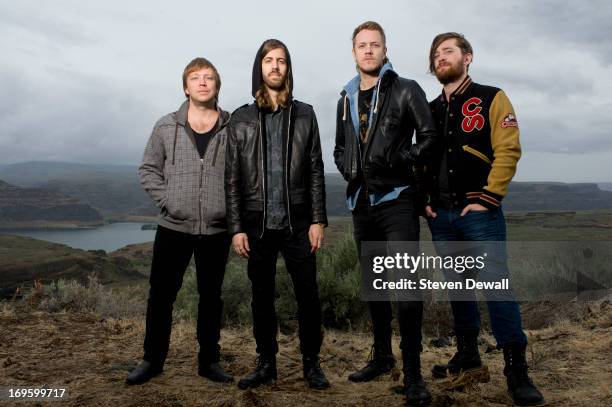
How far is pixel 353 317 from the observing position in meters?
7.18

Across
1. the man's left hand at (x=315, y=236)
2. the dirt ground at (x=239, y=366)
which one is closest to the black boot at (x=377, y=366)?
the dirt ground at (x=239, y=366)

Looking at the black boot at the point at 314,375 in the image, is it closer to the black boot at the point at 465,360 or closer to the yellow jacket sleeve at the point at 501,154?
the black boot at the point at 465,360

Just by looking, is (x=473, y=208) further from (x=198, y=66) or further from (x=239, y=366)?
(x=239, y=366)

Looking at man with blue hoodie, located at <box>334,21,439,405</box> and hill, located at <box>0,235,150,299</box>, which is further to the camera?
hill, located at <box>0,235,150,299</box>

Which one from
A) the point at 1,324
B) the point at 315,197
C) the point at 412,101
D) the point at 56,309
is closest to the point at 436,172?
the point at 412,101

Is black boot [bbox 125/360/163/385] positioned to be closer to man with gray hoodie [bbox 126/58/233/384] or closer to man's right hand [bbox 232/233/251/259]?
man with gray hoodie [bbox 126/58/233/384]

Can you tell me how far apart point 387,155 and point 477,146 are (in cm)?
→ 67

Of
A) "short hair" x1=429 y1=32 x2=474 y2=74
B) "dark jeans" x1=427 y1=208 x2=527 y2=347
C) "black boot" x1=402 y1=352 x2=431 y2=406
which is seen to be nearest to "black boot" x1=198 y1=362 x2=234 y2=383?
"black boot" x1=402 y1=352 x2=431 y2=406

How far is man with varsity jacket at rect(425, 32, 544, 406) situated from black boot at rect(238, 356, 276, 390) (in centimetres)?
153

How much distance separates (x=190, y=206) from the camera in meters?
3.67

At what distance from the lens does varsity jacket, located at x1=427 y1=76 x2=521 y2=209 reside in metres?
3.31

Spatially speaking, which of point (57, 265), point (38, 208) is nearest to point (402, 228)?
point (57, 265)

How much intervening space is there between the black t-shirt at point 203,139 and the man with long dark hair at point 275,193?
0.25 m

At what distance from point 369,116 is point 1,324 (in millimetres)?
5333
